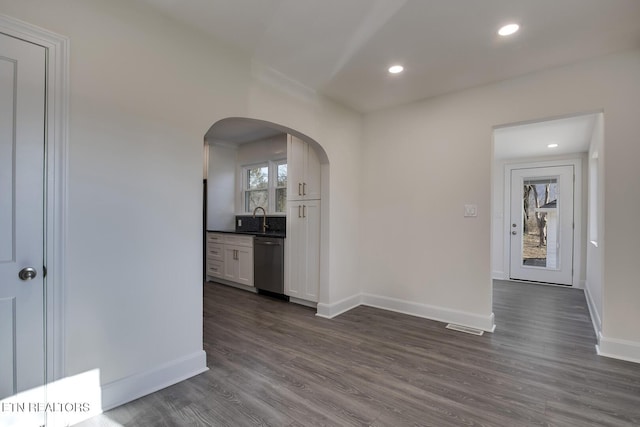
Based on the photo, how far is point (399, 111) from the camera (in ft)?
12.4

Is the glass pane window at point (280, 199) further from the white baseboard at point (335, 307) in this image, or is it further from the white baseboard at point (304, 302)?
the white baseboard at point (335, 307)

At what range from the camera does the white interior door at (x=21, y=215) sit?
1.58 meters

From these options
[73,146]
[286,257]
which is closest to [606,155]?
[286,257]

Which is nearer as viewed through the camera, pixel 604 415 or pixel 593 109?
pixel 604 415

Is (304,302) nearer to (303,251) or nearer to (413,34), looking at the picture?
(303,251)

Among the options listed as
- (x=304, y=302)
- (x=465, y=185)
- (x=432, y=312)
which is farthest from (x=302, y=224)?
(x=465, y=185)

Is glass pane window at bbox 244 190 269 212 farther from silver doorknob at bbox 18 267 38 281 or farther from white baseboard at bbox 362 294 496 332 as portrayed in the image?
silver doorknob at bbox 18 267 38 281

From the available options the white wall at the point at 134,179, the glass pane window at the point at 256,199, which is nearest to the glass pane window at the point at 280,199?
the glass pane window at the point at 256,199

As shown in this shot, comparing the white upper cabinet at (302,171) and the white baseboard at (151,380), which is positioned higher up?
the white upper cabinet at (302,171)

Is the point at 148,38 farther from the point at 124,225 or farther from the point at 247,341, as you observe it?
the point at 247,341

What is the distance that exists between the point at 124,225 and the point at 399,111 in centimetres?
315

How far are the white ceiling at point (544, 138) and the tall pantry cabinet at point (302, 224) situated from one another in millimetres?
2194

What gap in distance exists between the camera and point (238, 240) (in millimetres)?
4957

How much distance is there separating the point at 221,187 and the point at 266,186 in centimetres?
92
